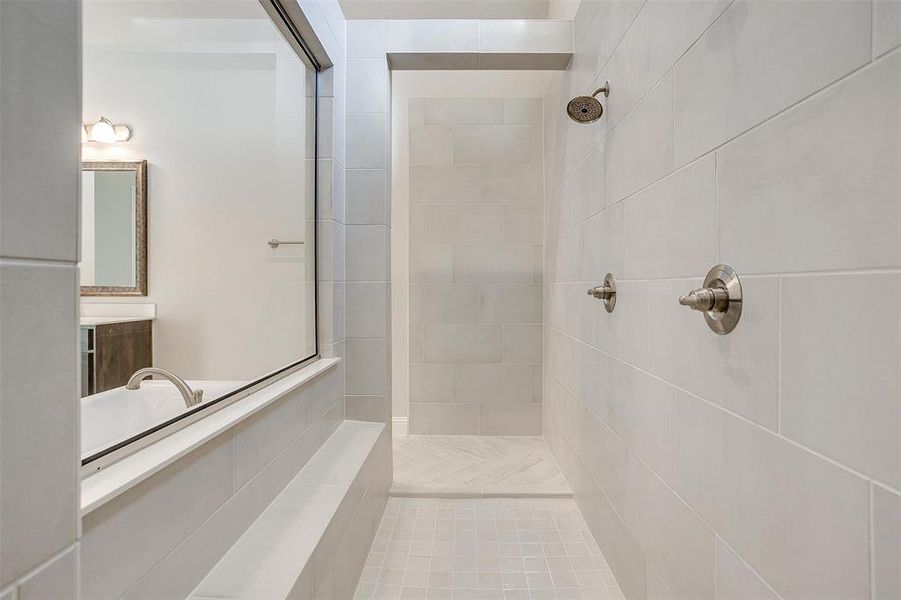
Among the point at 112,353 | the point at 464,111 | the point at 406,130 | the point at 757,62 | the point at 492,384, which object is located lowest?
the point at 492,384

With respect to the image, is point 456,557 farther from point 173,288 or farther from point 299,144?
point 299,144

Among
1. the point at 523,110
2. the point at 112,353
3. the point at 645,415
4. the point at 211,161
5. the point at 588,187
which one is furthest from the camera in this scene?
the point at 523,110

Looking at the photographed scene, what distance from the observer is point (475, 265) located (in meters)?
3.00

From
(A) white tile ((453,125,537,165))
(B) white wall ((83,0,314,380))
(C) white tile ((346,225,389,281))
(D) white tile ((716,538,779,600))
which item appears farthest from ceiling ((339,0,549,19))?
(D) white tile ((716,538,779,600))

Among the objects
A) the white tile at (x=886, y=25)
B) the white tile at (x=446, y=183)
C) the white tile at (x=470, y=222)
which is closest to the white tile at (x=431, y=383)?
the white tile at (x=470, y=222)

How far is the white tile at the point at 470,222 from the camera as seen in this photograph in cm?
298

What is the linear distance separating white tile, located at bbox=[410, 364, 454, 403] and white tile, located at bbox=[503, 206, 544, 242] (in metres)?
0.92

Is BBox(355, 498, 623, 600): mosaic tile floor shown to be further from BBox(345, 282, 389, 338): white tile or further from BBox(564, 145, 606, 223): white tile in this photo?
BBox(564, 145, 606, 223): white tile

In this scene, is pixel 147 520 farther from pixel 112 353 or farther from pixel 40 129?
pixel 40 129

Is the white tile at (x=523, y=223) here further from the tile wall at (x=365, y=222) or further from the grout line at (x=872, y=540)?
the grout line at (x=872, y=540)

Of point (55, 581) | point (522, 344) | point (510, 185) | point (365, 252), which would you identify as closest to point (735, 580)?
point (55, 581)

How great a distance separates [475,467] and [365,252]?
1.21 meters

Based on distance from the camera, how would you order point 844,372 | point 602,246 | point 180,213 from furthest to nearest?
point 602,246 < point 180,213 < point 844,372

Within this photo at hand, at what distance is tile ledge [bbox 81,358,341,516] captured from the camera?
662 mm
